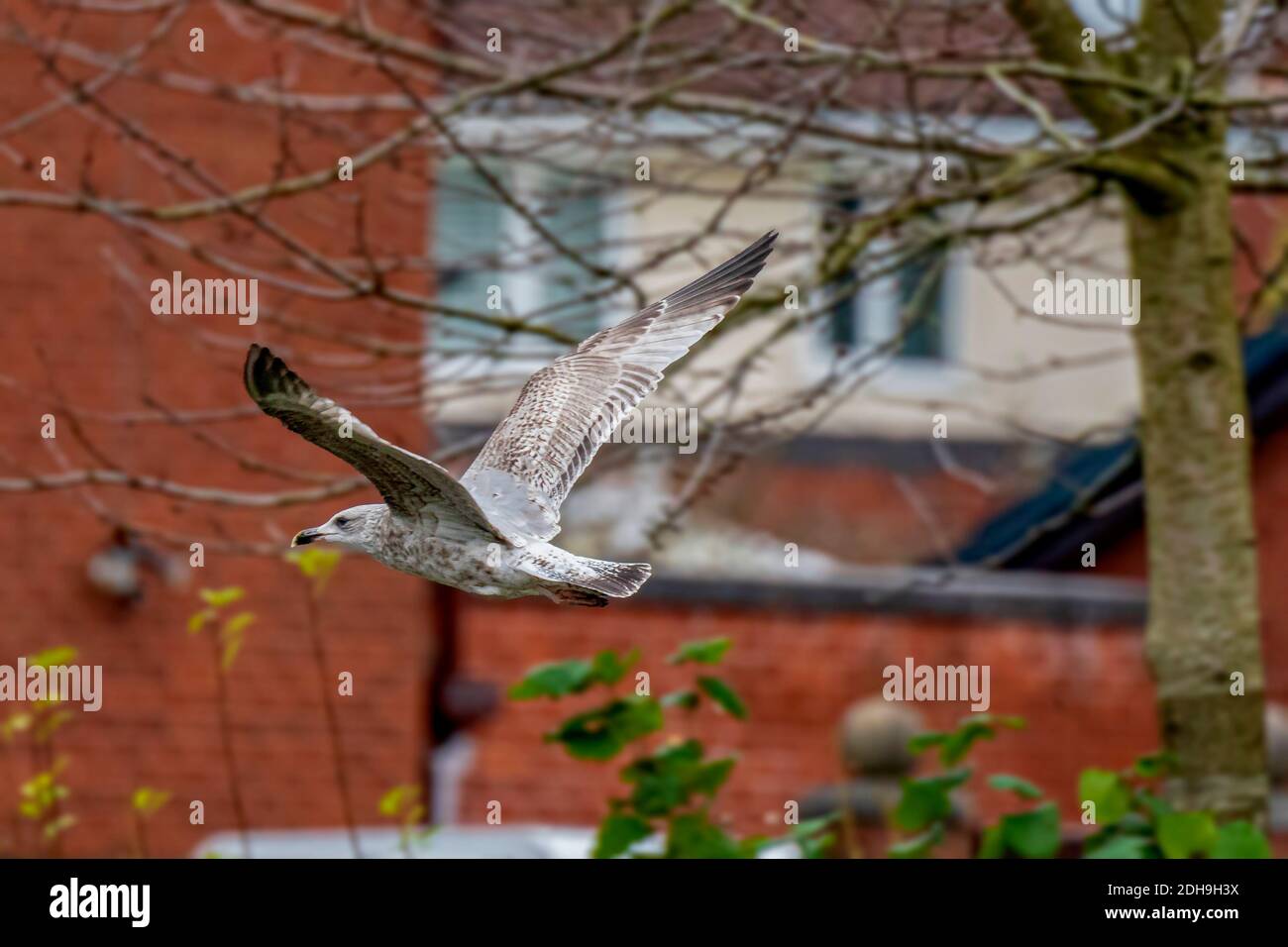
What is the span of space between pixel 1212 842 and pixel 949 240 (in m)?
2.14

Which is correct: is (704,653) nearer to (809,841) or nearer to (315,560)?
(809,841)

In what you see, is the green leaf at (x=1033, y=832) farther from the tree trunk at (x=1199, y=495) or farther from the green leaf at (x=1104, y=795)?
the tree trunk at (x=1199, y=495)

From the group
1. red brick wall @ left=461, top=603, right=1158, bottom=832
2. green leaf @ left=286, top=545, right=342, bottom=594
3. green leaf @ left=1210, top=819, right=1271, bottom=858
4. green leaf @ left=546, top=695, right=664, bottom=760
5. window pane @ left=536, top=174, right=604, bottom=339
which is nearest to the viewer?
green leaf @ left=286, top=545, right=342, bottom=594

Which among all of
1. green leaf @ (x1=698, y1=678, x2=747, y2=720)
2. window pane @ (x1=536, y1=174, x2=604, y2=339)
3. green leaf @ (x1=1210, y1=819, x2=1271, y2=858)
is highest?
window pane @ (x1=536, y1=174, x2=604, y2=339)

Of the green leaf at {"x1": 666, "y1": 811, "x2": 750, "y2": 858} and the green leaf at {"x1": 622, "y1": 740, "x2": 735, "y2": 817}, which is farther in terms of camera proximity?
the green leaf at {"x1": 622, "y1": 740, "x2": 735, "y2": 817}

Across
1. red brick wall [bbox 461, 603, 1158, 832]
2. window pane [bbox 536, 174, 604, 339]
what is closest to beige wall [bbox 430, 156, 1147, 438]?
window pane [bbox 536, 174, 604, 339]

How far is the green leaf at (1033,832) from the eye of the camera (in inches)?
258

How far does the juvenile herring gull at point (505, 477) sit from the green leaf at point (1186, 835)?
2.44 m

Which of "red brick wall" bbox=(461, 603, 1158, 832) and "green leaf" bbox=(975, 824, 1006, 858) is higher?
"red brick wall" bbox=(461, 603, 1158, 832)

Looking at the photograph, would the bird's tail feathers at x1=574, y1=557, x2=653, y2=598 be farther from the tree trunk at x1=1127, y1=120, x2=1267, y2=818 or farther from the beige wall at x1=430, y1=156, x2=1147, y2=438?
the beige wall at x1=430, y1=156, x2=1147, y2=438

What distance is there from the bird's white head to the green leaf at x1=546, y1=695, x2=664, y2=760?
2.93 metres

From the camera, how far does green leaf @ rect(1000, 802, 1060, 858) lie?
6555 millimetres

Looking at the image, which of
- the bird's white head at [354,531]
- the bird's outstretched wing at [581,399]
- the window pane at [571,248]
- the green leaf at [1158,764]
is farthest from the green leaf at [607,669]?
the bird's white head at [354,531]

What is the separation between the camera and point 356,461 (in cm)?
336
